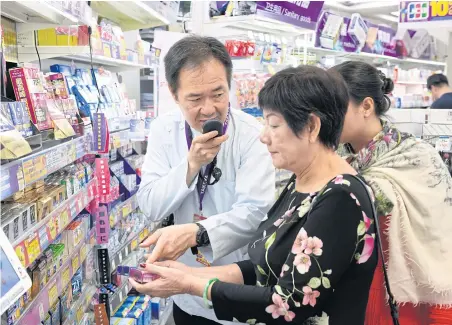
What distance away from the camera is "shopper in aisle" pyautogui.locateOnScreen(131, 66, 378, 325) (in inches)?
47.1

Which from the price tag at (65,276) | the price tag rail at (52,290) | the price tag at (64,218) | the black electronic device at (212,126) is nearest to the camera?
Result: the price tag rail at (52,290)

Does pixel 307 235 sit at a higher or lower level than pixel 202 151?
lower

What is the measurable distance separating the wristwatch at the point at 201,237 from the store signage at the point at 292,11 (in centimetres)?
315

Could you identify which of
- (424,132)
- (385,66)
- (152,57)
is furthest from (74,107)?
(385,66)

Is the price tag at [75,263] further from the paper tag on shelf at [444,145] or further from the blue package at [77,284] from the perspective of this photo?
the paper tag on shelf at [444,145]

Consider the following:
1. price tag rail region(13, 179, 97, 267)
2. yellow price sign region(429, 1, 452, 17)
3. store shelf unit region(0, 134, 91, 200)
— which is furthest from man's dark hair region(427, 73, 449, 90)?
store shelf unit region(0, 134, 91, 200)

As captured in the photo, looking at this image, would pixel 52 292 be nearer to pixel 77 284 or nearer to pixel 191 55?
pixel 77 284

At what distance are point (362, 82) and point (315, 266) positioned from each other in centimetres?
85

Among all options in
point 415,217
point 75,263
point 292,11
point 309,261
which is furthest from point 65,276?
point 292,11

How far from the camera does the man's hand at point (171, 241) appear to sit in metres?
1.55

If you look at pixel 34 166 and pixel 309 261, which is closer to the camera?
pixel 309 261

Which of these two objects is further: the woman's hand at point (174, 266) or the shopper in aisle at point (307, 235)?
the woman's hand at point (174, 266)

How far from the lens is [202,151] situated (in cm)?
161

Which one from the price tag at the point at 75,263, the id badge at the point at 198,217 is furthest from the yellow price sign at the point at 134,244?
the id badge at the point at 198,217
